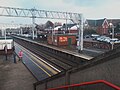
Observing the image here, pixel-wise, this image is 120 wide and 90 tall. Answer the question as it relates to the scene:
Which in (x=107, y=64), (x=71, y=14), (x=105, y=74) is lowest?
(x=105, y=74)

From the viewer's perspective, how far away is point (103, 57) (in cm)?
389

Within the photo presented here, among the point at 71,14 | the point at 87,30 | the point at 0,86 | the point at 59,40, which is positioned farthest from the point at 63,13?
the point at 87,30

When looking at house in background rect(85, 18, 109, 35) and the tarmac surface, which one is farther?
house in background rect(85, 18, 109, 35)

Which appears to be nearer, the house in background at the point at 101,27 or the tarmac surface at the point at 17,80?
the tarmac surface at the point at 17,80

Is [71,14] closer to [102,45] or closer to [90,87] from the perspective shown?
[102,45]

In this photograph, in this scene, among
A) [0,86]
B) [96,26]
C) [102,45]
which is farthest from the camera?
[96,26]

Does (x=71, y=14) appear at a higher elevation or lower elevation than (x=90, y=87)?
higher

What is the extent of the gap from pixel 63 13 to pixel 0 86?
27.2 m

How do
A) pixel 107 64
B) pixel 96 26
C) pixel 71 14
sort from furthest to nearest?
pixel 96 26, pixel 71 14, pixel 107 64

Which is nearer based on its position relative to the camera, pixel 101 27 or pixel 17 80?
pixel 17 80

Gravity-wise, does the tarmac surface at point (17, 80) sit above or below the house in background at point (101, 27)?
below

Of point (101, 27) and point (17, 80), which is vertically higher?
point (101, 27)

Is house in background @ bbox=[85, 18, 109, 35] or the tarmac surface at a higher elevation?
house in background @ bbox=[85, 18, 109, 35]

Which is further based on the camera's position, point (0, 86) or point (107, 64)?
point (0, 86)
